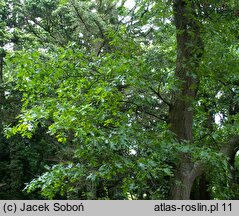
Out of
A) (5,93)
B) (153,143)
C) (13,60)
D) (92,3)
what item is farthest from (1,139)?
(153,143)

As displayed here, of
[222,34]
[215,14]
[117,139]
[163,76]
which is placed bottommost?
[117,139]

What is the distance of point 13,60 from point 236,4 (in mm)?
2706

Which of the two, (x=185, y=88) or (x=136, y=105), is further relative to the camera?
(x=185, y=88)

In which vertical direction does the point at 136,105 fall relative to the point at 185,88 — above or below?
below

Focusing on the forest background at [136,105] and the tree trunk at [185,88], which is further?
the tree trunk at [185,88]

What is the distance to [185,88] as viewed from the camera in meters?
4.31

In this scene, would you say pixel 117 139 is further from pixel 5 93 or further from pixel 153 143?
pixel 5 93

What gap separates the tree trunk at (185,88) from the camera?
383 cm

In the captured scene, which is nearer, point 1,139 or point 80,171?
point 80,171

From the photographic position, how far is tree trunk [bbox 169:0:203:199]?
3828 mm

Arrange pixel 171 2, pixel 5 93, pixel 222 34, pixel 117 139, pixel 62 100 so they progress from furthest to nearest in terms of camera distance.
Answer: pixel 5 93 → pixel 171 2 → pixel 222 34 → pixel 62 100 → pixel 117 139

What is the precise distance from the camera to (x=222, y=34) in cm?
392

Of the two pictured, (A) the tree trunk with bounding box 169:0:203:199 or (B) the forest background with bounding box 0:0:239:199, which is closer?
(B) the forest background with bounding box 0:0:239:199

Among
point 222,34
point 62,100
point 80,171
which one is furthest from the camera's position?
point 222,34
